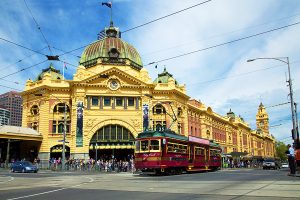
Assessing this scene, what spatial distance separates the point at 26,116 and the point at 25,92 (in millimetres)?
4013

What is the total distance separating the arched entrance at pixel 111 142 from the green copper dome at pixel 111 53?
12017 mm

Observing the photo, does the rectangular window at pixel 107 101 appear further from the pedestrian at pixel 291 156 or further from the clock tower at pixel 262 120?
the clock tower at pixel 262 120

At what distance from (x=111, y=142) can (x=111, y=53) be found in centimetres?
1588

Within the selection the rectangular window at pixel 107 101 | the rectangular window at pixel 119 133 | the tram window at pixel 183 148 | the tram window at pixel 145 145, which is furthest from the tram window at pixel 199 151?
the rectangular window at pixel 107 101

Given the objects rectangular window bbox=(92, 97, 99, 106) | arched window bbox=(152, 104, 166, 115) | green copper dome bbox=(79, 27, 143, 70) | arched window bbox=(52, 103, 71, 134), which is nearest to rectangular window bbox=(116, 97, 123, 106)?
rectangular window bbox=(92, 97, 99, 106)

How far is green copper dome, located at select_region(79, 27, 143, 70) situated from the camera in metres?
57.8

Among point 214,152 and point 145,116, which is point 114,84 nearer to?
point 145,116

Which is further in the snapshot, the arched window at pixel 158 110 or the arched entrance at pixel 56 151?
the arched window at pixel 158 110

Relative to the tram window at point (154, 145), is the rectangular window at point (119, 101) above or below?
above

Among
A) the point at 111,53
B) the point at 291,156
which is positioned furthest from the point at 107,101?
the point at 291,156

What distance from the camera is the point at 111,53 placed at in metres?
57.9

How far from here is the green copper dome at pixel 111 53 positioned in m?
57.8

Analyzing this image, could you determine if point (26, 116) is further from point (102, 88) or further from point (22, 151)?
point (102, 88)

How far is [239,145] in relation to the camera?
102 metres
